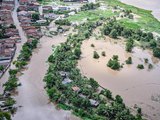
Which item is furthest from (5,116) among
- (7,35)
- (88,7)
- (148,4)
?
(148,4)

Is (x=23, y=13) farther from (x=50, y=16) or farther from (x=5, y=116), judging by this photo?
(x=5, y=116)

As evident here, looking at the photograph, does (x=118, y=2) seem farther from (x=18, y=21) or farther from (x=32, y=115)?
(x=32, y=115)

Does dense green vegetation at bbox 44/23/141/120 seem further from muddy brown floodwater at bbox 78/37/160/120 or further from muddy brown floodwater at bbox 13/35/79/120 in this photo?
muddy brown floodwater at bbox 78/37/160/120

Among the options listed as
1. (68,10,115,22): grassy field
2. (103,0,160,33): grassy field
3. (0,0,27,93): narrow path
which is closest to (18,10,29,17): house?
(0,0,27,93): narrow path

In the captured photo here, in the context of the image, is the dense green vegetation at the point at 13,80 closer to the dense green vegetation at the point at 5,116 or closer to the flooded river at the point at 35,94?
the dense green vegetation at the point at 5,116

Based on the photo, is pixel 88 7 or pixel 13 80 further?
pixel 88 7

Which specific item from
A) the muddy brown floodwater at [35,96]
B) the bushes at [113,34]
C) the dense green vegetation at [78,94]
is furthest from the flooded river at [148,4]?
the dense green vegetation at [78,94]

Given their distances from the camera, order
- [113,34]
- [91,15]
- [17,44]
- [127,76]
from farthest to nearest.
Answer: [91,15] < [113,34] < [17,44] < [127,76]

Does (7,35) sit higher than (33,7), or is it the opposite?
(33,7)

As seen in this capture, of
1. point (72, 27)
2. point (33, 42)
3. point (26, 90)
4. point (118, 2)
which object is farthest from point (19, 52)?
point (118, 2)
